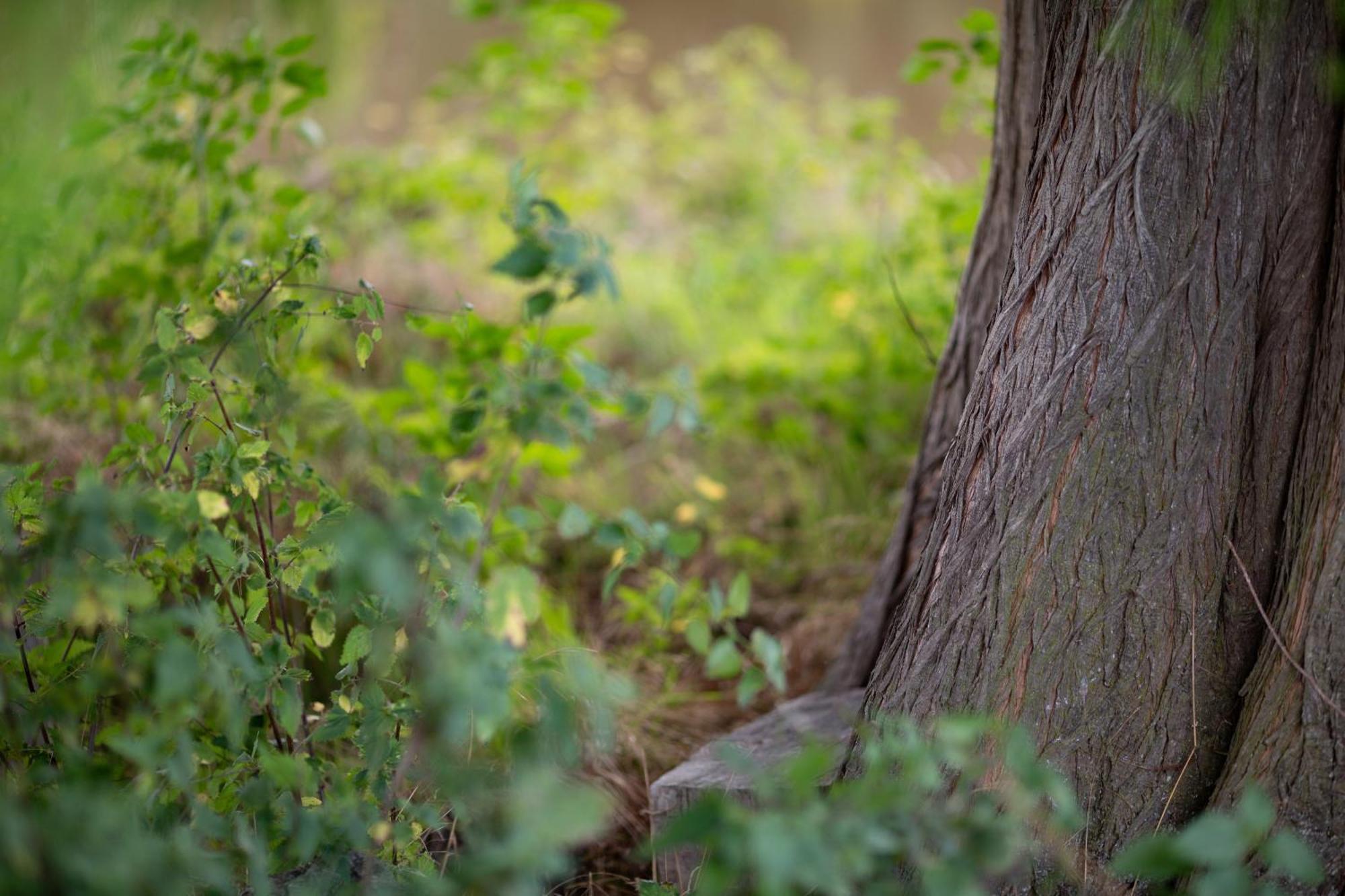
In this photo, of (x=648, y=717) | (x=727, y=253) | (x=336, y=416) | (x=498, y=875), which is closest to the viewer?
(x=498, y=875)

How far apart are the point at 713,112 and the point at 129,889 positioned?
5.65 m

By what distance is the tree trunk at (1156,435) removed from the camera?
1.23m

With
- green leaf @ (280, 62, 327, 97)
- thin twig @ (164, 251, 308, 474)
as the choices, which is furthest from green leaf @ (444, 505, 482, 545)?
green leaf @ (280, 62, 327, 97)

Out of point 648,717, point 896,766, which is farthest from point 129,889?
point 648,717

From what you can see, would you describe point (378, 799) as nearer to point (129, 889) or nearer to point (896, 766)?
point (129, 889)

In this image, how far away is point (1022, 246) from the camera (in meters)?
1.33

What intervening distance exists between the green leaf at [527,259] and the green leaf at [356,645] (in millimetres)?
495

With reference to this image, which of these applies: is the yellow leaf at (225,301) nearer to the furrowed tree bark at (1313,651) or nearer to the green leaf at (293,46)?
the green leaf at (293,46)

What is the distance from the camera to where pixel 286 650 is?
119cm

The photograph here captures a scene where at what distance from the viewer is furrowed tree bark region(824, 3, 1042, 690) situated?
5.25 feet

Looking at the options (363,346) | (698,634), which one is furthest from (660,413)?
(363,346)

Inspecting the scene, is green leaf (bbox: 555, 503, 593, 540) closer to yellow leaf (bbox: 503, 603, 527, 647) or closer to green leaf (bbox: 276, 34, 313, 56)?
yellow leaf (bbox: 503, 603, 527, 647)

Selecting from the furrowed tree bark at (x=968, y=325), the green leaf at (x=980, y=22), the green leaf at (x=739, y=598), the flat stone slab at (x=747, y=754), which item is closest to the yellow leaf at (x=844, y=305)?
the green leaf at (x=980, y=22)

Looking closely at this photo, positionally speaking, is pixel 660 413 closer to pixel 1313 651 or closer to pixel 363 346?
pixel 363 346
